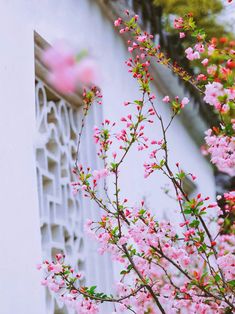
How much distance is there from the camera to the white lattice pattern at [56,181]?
269cm

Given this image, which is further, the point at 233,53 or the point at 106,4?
the point at 106,4

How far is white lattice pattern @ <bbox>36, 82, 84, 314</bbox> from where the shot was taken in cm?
269

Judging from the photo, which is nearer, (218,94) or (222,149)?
(218,94)

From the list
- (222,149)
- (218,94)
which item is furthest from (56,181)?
(218,94)

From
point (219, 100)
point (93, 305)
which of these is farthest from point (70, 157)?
point (219, 100)

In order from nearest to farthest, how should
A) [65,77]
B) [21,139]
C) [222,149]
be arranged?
[65,77], [222,149], [21,139]

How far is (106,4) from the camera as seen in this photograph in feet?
12.3

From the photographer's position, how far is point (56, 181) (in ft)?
9.55

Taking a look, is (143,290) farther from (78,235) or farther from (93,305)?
(78,235)

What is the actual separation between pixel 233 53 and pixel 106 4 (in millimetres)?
1983

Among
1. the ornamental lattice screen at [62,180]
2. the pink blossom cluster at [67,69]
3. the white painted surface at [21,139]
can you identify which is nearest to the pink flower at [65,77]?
the pink blossom cluster at [67,69]

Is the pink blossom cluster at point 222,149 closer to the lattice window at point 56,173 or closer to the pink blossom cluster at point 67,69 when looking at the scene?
the lattice window at point 56,173

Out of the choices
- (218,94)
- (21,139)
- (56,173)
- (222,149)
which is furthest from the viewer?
(56,173)

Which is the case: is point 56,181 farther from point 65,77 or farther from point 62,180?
point 65,77
